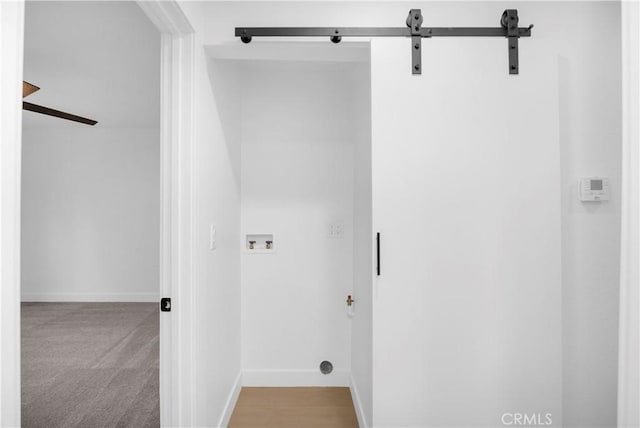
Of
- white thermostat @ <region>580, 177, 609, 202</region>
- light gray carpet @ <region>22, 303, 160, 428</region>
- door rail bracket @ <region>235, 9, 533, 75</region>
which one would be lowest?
light gray carpet @ <region>22, 303, 160, 428</region>

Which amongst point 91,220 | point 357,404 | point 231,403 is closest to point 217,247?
A: point 231,403

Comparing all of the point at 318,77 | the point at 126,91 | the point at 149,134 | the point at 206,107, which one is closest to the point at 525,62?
the point at 318,77

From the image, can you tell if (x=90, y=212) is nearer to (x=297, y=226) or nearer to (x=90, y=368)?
(x=90, y=368)

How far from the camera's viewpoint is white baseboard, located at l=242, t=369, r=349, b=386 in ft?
8.57

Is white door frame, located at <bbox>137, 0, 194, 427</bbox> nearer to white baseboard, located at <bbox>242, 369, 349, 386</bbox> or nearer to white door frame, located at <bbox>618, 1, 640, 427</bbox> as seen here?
white baseboard, located at <bbox>242, 369, 349, 386</bbox>

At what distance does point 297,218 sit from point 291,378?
122 centimetres

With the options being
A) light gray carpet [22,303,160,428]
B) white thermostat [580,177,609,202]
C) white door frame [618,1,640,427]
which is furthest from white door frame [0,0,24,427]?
white thermostat [580,177,609,202]

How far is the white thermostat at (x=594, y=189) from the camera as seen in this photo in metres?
1.70

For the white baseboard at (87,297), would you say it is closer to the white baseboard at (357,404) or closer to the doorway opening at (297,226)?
the doorway opening at (297,226)

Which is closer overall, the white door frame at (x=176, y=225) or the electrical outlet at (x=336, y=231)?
the white door frame at (x=176, y=225)

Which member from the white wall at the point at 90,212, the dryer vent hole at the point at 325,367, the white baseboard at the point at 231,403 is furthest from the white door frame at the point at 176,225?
the white wall at the point at 90,212

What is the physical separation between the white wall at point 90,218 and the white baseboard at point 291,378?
3.17 m

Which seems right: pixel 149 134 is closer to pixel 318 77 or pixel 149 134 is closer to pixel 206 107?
pixel 318 77

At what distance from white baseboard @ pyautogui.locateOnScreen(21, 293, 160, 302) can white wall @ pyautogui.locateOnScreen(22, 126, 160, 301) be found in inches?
0.5
